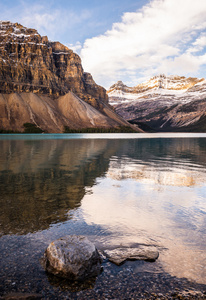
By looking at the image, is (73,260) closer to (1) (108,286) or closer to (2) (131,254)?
(1) (108,286)

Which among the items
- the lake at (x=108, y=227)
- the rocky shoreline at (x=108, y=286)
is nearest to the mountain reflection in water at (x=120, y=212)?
the lake at (x=108, y=227)

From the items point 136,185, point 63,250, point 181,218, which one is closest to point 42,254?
point 63,250

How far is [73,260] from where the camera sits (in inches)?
291

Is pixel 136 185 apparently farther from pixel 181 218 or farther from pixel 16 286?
pixel 16 286

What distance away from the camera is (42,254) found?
855cm

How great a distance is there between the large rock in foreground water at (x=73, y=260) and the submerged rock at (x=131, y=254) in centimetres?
68

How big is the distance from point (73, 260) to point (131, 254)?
7.94 feet

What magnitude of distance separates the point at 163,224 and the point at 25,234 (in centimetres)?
673

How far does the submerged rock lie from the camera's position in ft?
27.3

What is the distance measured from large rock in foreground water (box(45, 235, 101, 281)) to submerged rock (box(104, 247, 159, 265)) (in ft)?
2.25

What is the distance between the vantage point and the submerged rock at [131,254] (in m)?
8.33

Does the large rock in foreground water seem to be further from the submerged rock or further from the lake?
the submerged rock

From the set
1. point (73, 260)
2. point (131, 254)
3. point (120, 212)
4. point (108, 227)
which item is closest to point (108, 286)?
point (73, 260)

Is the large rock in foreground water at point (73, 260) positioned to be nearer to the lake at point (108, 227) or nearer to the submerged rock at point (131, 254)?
the lake at point (108, 227)
